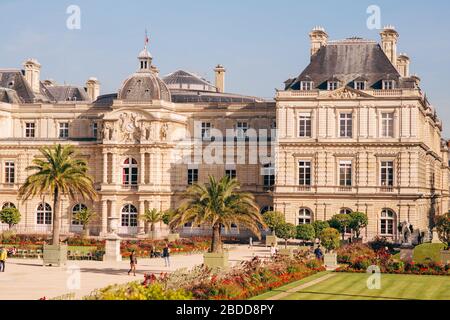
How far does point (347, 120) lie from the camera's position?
81875 mm

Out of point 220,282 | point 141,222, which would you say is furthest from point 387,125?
point 220,282

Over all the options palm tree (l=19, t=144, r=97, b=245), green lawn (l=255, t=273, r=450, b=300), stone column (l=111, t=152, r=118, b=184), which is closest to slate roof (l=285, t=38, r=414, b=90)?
stone column (l=111, t=152, r=118, b=184)

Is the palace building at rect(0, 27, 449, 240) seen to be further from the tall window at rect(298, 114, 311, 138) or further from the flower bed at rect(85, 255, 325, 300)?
the flower bed at rect(85, 255, 325, 300)

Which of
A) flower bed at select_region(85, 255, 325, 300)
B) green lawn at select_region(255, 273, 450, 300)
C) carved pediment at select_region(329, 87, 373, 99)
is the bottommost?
green lawn at select_region(255, 273, 450, 300)

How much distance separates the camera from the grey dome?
89250 millimetres

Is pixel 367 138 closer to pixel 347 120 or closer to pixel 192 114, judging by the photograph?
pixel 347 120

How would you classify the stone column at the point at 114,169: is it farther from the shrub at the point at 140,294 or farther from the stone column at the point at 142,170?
the shrub at the point at 140,294

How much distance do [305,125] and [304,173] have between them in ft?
13.6

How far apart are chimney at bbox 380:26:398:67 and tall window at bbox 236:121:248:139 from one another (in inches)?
583

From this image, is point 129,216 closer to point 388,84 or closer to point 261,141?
point 261,141

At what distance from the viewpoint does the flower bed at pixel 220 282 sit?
32500 mm

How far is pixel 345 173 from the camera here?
81.8 m

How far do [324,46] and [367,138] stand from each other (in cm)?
1052
